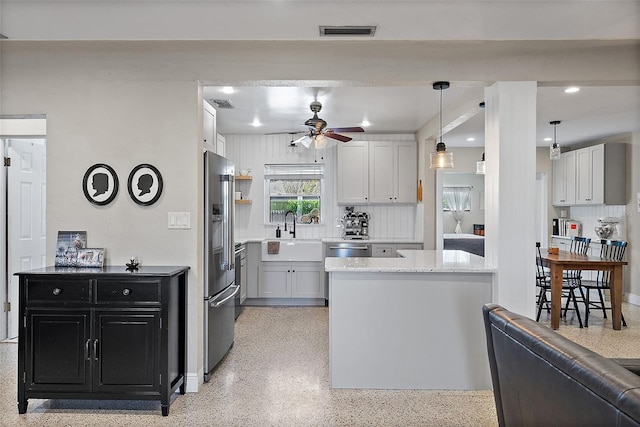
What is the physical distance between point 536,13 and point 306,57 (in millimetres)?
1539

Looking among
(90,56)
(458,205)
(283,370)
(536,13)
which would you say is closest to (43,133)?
(90,56)

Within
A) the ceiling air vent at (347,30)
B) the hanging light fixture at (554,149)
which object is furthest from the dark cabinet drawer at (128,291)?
the hanging light fixture at (554,149)

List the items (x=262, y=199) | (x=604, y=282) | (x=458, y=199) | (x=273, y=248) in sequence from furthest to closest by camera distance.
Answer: (x=458, y=199) → (x=262, y=199) → (x=273, y=248) → (x=604, y=282)

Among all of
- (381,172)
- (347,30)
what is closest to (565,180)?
(381,172)

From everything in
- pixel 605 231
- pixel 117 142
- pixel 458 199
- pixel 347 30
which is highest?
pixel 347 30

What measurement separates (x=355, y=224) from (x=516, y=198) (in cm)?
338

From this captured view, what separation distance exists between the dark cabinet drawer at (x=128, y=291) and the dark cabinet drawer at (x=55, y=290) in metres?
0.10

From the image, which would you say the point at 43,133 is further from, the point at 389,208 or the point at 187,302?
the point at 389,208

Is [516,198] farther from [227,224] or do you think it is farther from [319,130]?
[227,224]

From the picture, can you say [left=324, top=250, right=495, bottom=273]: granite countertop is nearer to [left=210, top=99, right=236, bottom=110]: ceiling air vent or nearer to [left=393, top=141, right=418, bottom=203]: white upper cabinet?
[left=210, top=99, right=236, bottom=110]: ceiling air vent

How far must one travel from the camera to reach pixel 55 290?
269 cm

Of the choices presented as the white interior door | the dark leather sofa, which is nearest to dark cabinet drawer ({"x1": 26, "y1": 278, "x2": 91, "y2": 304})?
the white interior door

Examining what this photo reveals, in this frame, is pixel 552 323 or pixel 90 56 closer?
pixel 90 56

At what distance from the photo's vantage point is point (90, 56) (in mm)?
3156
